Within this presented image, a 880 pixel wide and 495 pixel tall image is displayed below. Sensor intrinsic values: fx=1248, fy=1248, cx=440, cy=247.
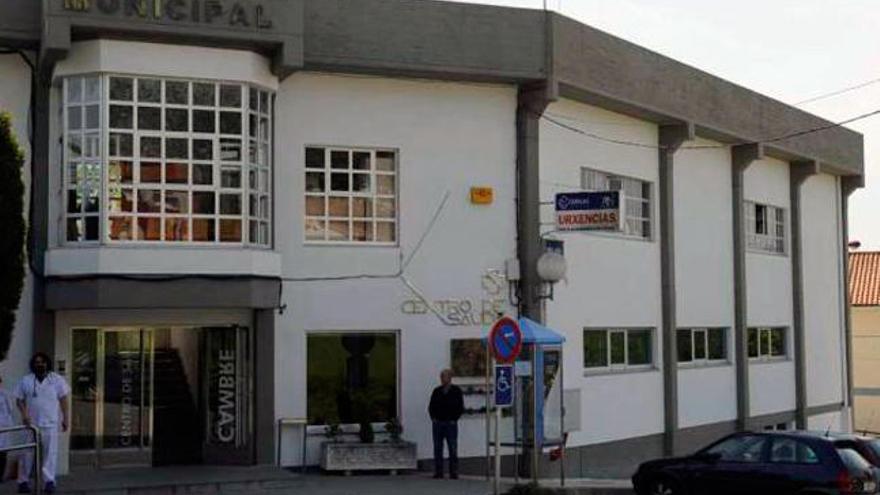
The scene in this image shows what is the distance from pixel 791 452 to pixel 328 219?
750 centimetres

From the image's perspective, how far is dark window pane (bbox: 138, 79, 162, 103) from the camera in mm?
16969

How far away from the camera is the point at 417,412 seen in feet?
63.1

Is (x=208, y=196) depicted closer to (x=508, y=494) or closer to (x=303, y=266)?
(x=303, y=266)

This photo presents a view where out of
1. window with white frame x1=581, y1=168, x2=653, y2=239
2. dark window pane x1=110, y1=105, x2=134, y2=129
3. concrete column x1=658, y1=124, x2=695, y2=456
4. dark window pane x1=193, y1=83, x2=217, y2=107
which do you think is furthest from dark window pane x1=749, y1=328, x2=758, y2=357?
dark window pane x1=110, y1=105, x2=134, y2=129

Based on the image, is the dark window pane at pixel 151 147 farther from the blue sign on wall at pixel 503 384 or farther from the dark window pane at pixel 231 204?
the blue sign on wall at pixel 503 384

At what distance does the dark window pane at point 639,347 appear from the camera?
2341 cm

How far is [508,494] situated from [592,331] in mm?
6906

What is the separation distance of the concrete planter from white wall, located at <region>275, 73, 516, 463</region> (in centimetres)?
44

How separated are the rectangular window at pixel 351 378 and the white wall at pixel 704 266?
7547 millimetres

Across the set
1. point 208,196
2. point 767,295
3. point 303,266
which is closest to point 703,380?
point 767,295

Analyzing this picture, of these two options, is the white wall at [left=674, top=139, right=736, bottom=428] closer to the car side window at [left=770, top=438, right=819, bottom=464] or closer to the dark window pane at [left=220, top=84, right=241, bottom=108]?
the car side window at [left=770, top=438, right=819, bottom=464]

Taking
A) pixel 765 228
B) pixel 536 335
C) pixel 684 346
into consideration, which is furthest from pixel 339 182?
pixel 765 228

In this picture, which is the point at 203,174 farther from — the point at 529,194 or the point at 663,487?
the point at 663,487

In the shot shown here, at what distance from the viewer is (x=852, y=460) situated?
15727mm
